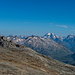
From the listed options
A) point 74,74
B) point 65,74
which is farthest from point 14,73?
point 74,74

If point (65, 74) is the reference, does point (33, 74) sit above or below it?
above

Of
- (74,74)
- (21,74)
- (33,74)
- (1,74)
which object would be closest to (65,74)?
(74,74)

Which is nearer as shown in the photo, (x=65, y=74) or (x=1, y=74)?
(x=1, y=74)

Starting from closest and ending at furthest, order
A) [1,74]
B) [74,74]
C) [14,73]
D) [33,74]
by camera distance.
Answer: [1,74]
[14,73]
[33,74]
[74,74]

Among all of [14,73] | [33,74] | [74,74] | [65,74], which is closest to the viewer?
[14,73]

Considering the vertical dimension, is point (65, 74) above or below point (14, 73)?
below

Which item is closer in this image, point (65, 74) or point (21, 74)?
point (21, 74)

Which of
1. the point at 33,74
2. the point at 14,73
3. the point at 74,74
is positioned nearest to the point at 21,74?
the point at 14,73

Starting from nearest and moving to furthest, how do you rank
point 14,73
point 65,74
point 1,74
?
point 1,74, point 14,73, point 65,74

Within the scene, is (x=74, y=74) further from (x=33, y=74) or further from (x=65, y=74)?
(x=33, y=74)

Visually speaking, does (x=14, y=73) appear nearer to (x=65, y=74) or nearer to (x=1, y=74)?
(x=1, y=74)

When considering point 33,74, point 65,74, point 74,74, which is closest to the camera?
point 33,74
